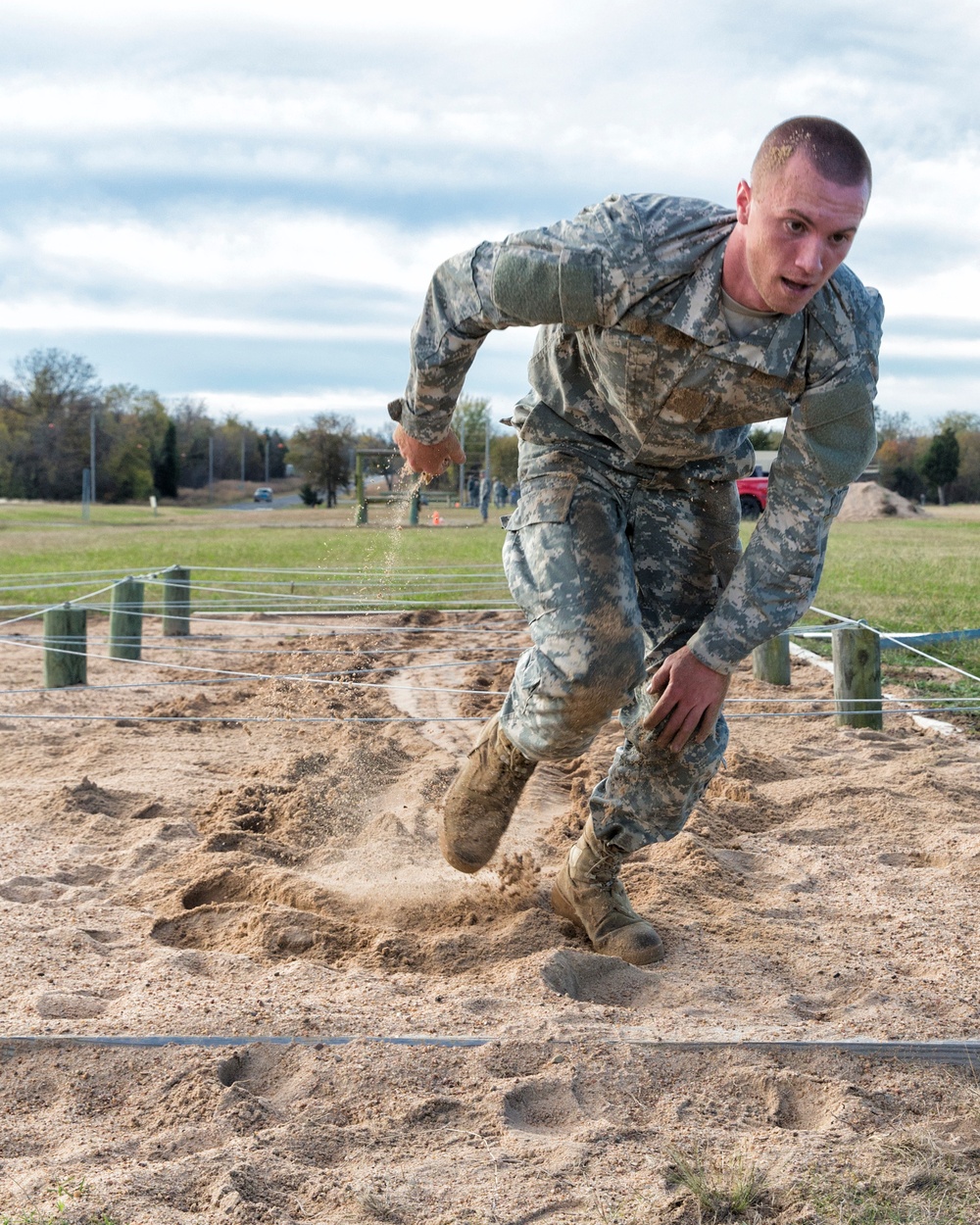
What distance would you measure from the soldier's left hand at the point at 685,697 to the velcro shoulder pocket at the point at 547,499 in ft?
1.51

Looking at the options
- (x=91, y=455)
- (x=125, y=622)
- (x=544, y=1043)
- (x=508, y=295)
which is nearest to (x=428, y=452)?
(x=508, y=295)

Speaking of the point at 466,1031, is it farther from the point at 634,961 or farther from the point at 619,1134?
the point at 634,961

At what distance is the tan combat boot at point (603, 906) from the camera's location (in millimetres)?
3170

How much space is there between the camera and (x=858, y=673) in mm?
5879

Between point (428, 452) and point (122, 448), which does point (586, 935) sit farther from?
point (122, 448)

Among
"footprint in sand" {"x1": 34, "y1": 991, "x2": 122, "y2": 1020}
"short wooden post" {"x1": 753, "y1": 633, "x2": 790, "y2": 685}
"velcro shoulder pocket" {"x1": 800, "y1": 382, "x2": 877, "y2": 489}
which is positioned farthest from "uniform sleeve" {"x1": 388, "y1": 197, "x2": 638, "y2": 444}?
"short wooden post" {"x1": 753, "y1": 633, "x2": 790, "y2": 685}

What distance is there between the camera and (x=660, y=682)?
308 centimetres

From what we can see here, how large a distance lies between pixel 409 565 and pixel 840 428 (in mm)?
11921

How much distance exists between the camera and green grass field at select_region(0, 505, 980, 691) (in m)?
8.88

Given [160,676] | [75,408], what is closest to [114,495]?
[75,408]

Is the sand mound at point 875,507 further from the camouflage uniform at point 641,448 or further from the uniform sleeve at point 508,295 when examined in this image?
the uniform sleeve at point 508,295

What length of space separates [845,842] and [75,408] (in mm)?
70783

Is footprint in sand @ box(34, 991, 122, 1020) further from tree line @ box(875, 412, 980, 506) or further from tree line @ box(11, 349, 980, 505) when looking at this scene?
tree line @ box(875, 412, 980, 506)

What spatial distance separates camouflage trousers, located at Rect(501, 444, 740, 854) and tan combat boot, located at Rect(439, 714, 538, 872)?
15 centimetres
